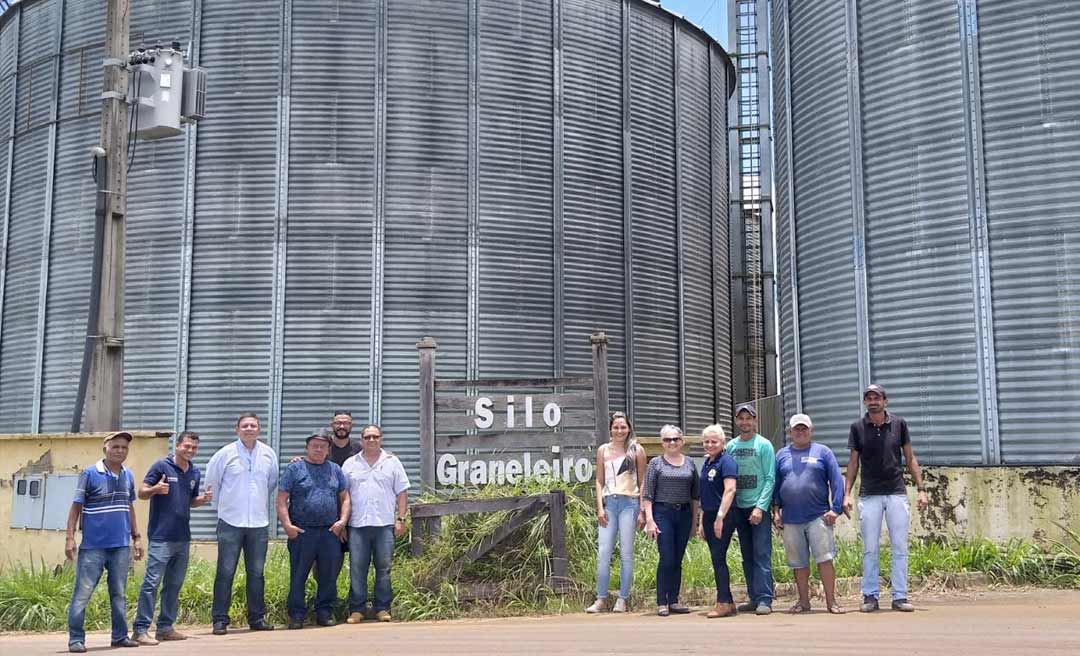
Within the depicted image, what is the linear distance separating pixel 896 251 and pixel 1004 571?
393 cm

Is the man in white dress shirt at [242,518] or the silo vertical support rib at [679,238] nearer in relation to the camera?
the man in white dress shirt at [242,518]

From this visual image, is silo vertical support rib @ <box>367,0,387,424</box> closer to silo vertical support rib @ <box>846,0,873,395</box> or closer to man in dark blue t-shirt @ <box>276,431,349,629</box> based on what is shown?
silo vertical support rib @ <box>846,0,873,395</box>

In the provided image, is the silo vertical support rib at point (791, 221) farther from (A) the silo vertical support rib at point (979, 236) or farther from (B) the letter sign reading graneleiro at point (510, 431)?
(B) the letter sign reading graneleiro at point (510, 431)

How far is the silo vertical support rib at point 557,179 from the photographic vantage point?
68.9 feet

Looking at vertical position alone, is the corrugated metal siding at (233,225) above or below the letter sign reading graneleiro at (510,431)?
above

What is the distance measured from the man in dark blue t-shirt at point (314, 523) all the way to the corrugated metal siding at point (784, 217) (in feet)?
21.9

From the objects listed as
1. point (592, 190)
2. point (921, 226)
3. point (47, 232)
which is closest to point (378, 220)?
point (592, 190)

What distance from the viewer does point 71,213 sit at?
21250mm

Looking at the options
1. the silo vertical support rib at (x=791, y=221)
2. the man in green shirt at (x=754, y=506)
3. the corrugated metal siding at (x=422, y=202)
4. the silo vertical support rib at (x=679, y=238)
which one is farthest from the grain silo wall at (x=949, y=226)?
the silo vertical support rib at (x=679, y=238)

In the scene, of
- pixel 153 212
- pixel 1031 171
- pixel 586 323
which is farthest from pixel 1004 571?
pixel 153 212

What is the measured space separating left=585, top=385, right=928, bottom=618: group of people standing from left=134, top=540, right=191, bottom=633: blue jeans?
4085 mm

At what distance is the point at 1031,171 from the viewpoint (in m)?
12.9

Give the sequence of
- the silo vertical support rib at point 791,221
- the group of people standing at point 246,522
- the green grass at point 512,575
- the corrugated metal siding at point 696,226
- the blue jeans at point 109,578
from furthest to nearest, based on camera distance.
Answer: the corrugated metal siding at point 696,226 < the silo vertical support rib at point 791,221 < the green grass at point 512,575 < the group of people standing at point 246,522 < the blue jeans at point 109,578

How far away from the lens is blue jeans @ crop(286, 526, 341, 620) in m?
10.7
